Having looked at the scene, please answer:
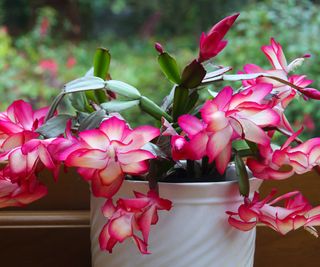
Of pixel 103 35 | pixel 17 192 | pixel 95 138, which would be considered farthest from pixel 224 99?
pixel 103 35

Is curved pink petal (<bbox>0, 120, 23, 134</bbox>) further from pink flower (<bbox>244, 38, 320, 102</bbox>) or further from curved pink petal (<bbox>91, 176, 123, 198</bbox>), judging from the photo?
pink flower (<bbox>244, 38, 320, 102</bbox>)

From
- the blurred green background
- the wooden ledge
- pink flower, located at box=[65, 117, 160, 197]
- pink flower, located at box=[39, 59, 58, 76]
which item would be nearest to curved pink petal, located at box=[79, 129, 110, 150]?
pink flower, located at box=[65, 117, 160, 197]

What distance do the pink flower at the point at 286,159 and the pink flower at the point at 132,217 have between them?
0.11 m

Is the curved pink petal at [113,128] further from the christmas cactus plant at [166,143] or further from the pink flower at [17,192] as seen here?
the pink flower at [17,192]

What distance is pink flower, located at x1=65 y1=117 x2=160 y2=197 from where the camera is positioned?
1.71 feet

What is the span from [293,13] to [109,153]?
1545 mm

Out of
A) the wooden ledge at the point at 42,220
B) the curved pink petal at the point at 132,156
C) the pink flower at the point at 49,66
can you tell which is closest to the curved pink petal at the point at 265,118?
the curved pink petal at the point at 132,156

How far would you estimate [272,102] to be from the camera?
0.61 m

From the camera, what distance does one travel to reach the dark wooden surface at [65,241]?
80cm

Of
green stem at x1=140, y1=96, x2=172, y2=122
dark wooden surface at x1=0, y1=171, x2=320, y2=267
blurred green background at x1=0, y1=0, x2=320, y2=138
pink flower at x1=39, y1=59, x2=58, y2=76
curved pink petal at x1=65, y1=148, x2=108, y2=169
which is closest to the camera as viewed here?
curved pink petal at x1=65, y1=148, x2=108, y2=169

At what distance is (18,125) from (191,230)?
206mm

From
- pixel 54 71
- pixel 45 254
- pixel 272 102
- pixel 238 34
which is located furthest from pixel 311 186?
pixel 54 71

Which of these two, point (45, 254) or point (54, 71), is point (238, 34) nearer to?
point (54, 71)

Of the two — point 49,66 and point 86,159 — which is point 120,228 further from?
point 49,66
